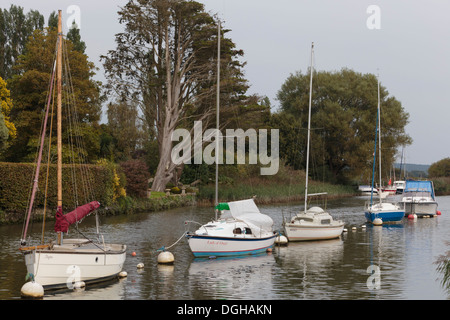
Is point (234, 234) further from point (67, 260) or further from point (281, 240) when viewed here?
point (67, 260)

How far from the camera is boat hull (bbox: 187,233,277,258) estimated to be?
101 feet

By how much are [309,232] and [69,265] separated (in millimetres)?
19608

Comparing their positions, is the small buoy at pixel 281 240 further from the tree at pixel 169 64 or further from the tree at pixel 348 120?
the tree at pixel 348 120

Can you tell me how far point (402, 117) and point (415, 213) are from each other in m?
39.1

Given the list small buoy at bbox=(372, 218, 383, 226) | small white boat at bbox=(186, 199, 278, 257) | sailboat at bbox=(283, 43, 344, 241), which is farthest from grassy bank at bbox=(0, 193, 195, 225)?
small buoy at bbox=(372, 218, 383, 226)

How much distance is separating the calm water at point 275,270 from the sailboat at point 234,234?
565 millimetres

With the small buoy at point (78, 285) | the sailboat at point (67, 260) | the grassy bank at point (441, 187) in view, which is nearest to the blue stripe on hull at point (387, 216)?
the sailboat at point (67, 260)

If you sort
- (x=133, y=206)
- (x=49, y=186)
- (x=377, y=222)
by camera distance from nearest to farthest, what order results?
(x=49, y=186), (x=377, y=222), (x=133, y=206)

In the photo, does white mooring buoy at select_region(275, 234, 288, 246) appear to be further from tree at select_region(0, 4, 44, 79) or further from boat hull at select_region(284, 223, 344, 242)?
tree at select_region(0, 4, 44, 79)

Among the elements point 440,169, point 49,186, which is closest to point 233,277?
point 49,186

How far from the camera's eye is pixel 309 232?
3891cm

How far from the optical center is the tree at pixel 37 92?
5825cm
